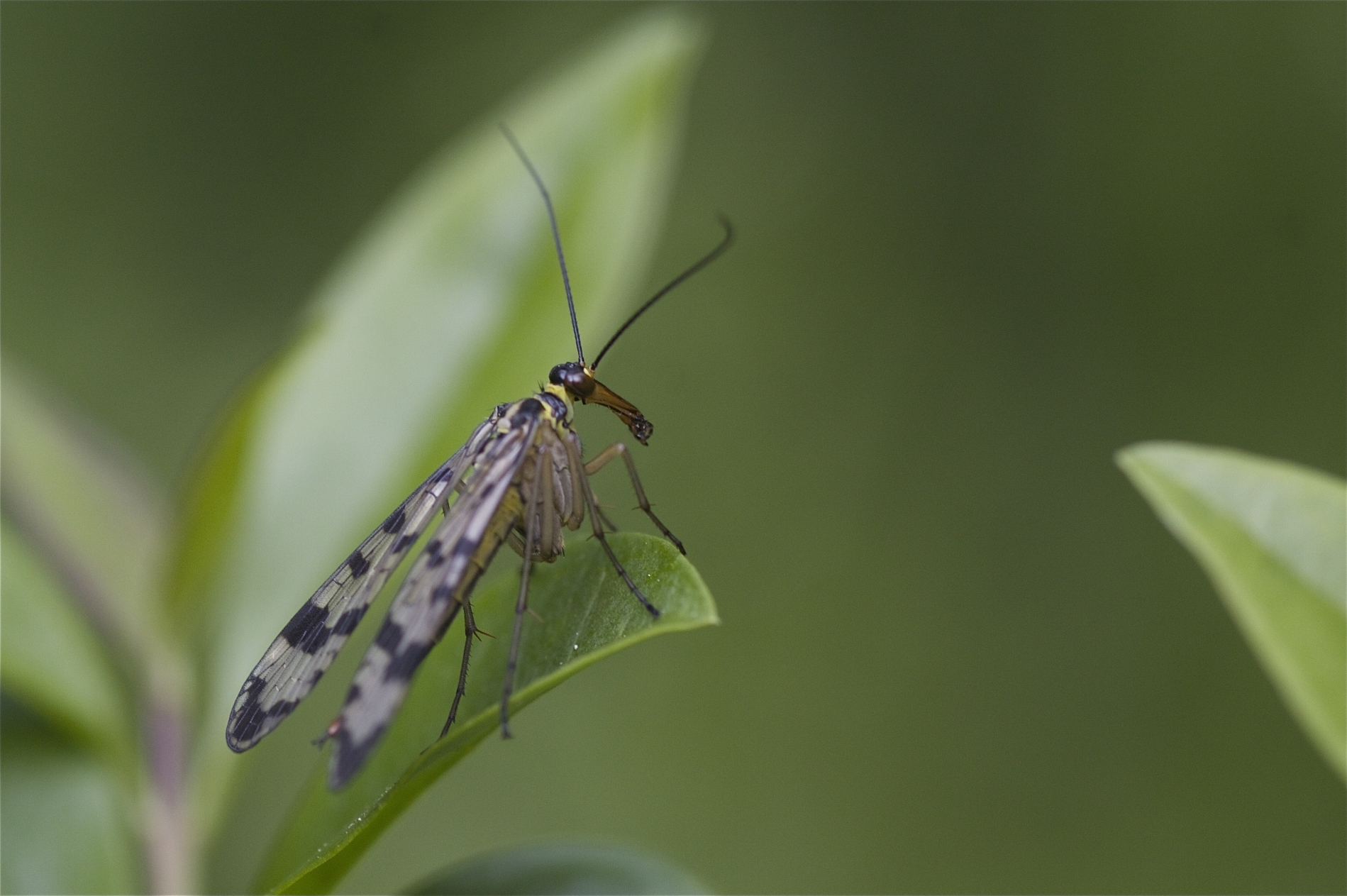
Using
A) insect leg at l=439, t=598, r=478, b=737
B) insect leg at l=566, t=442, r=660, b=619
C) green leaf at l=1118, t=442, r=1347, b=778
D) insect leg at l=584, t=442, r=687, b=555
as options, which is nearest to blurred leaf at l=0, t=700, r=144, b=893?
insect leg at l=439, t=598, r=478, b=737

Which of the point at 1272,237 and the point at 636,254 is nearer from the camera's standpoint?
the point at 636,254

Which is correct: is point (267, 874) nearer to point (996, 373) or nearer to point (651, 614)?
point (651, 614)

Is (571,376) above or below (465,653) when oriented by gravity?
above

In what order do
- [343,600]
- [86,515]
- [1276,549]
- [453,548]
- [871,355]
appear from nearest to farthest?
[1276,549] < [453,548] < [343,600] < [86,515] < [871,355]

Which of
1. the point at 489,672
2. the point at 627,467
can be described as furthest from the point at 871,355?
the point at 489,672

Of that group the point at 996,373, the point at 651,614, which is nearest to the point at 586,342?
the point at 651,614

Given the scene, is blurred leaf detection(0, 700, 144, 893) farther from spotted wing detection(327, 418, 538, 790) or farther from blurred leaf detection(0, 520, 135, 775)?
spotted wing detection(327, 418, 538, 790)

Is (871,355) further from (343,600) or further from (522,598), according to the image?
(522,598)
